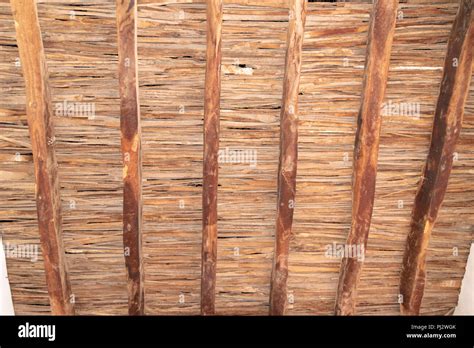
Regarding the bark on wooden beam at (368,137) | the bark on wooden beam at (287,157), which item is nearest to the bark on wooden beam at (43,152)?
the bark on wooden beam at (287,157)

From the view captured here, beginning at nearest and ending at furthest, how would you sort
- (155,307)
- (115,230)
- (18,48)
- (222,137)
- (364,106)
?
1. (18,48)
2. (364,106)
3. (222,137)
4. (115,230)
5. (155,307)

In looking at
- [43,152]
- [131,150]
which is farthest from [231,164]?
[43,152]

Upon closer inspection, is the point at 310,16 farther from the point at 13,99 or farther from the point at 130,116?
the point at 13,99

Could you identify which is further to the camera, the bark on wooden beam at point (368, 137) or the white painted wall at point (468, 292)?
the white painted wall at point (468, 292)

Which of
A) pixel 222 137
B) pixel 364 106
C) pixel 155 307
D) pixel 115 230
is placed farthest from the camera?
pixel 155 307

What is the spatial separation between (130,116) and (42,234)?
1293mm

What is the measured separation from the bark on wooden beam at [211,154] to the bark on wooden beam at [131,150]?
1.80ft

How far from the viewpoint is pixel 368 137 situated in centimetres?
438

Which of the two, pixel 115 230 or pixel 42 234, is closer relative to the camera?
pixel 42 234

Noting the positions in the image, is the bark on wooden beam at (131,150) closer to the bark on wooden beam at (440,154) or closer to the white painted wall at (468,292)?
the bark on wooden beam at (440,154)

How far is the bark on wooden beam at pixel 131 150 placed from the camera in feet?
13.1

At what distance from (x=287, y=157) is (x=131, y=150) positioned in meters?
1.27

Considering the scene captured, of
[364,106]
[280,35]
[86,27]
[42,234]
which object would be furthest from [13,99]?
[364,106]

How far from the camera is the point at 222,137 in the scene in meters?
4.68
